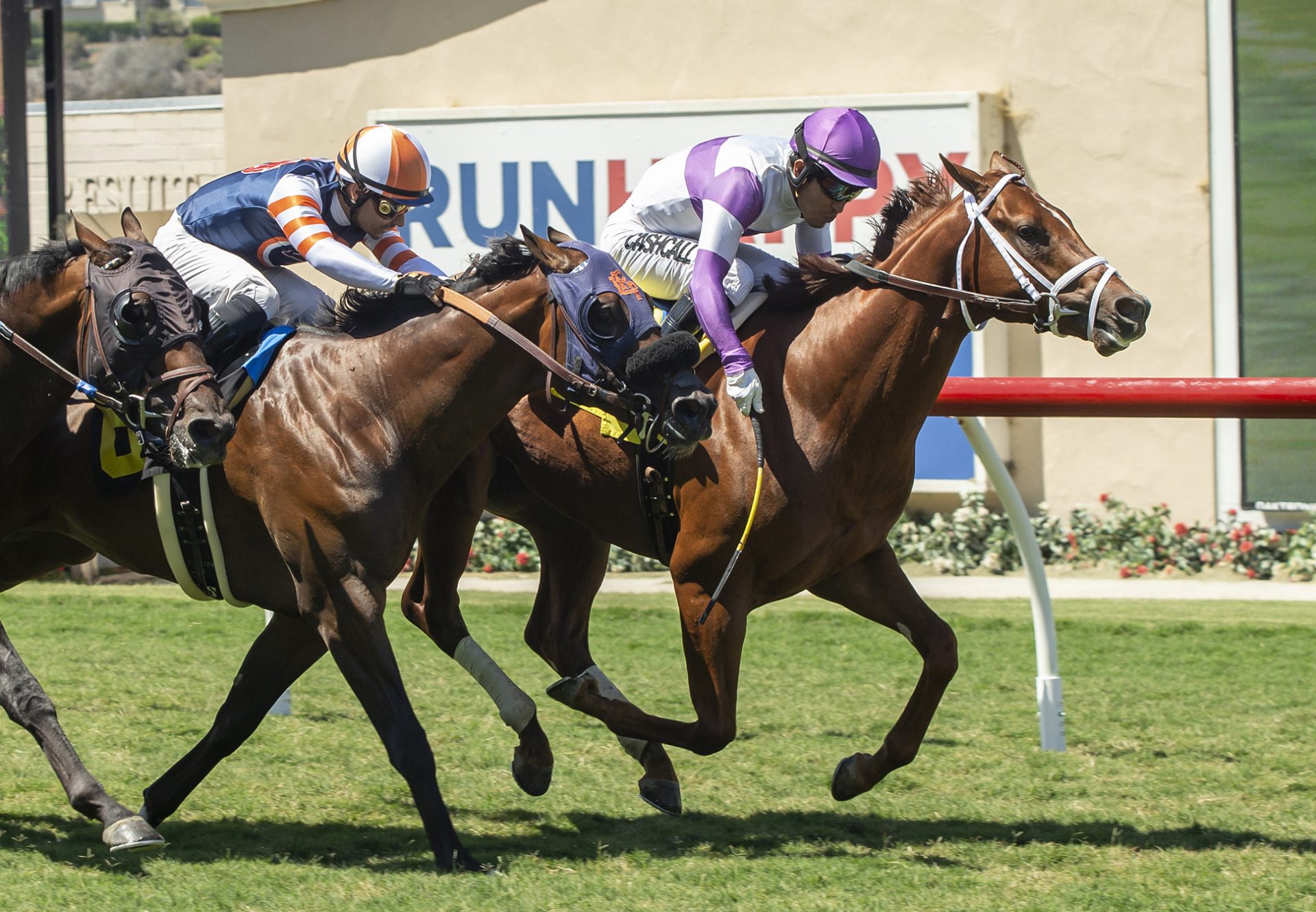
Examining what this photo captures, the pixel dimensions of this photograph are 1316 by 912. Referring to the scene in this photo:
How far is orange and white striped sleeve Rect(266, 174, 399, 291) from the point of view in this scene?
4.28 m

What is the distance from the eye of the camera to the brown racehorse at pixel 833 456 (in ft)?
14.1

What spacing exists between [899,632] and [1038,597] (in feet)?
3.39

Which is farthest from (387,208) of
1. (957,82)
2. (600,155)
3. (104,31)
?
(104,31)

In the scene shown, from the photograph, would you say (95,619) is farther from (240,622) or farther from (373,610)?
(373,610)

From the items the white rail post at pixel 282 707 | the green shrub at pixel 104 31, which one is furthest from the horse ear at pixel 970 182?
the green shrub at pixel 104 31

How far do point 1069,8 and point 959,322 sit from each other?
6.45m

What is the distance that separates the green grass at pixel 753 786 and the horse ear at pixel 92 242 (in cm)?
157

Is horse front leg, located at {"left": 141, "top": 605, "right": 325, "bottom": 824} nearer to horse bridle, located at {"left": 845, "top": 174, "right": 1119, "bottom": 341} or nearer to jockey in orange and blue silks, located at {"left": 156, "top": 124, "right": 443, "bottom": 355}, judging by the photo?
jockey in orange and blue silks, located at {"left": 156, "top": 124, "right": 443, "bottom": 355}

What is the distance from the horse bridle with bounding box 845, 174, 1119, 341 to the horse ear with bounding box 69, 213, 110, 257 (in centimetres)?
203

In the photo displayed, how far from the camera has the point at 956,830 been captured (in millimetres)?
4570

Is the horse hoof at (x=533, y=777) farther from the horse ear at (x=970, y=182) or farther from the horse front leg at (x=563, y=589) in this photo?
the horse ear at (x=970, y=182)

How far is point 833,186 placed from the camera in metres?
4.54

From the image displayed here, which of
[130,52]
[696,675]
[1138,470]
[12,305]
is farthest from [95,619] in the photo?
[130,52]

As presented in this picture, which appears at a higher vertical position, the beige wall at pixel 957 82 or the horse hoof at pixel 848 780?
the beige wall at pixel 957 82
